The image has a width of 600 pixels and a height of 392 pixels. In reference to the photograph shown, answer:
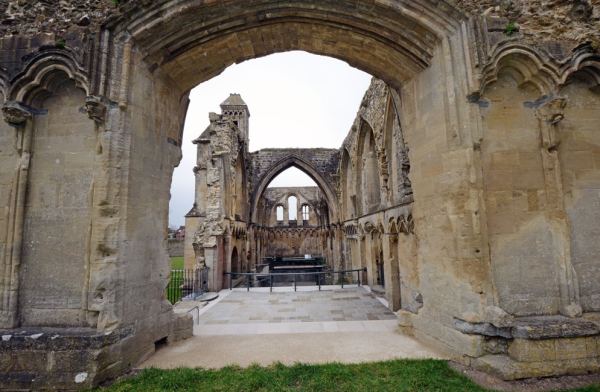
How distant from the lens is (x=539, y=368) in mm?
3002

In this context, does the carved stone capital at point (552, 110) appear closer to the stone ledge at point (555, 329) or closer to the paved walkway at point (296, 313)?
the stone ledge at point (555, 329)

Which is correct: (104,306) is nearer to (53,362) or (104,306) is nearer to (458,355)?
(53,362)

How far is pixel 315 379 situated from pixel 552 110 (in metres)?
4.33

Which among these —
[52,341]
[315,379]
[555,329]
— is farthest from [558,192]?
[52,341]

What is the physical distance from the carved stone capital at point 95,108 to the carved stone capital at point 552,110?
18.1 ft

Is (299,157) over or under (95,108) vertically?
over

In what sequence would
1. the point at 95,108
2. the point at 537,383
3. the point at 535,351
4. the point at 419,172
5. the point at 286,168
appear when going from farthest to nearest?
the point at 286,168
the point at 419,172
the point at 95,108
the point at 535,351
the point at 537,383

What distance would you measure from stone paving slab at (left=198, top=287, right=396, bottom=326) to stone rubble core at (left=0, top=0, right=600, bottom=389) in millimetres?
1830

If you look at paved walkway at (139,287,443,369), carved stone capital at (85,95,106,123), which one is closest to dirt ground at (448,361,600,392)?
paved walkway at (139,287,443,369)

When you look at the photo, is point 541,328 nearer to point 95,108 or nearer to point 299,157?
point 95,108

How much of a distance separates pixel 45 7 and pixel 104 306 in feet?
13.0

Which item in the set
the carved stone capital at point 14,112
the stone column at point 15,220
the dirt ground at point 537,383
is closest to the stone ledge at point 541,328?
the dirt ground at point 537,383

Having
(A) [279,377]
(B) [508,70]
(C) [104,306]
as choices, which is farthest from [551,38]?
(C) [104,306]

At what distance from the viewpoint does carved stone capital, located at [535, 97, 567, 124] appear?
346cm
